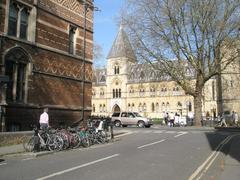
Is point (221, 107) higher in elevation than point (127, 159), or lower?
higher

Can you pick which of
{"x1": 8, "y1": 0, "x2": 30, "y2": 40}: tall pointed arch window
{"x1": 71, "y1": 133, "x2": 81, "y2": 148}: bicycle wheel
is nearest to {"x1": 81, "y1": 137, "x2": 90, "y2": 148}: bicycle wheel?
{"x1": 71, "y1": 133, "x2": 81, "y2": 148}: bicycle wheel

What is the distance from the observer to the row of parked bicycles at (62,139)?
15070 millimetres

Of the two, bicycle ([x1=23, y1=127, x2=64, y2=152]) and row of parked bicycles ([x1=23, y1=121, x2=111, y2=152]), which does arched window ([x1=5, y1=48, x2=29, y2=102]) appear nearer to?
row of parked bicycles ([x1=23, y1=121, x2=111, y2=152])

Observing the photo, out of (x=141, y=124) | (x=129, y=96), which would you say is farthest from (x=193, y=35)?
(x=129, y=96)

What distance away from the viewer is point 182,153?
14.8 m

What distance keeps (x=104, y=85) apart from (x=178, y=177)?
361ft

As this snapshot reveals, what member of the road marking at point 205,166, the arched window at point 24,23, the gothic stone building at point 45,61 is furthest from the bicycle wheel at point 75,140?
the arched window at point 24,23

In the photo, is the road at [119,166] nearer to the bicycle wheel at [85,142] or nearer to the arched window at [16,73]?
the bicycle wheel at [85,142]

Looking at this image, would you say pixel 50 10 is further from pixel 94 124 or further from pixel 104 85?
pixel 104 85

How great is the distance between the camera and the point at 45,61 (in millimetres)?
23484

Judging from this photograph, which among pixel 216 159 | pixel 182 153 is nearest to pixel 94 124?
pixel 182 153

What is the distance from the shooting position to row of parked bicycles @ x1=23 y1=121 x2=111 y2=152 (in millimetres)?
15070

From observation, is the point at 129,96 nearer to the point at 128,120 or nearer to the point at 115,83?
the point at 115,83

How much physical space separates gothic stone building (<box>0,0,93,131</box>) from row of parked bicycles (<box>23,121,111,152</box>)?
4.74 meters
